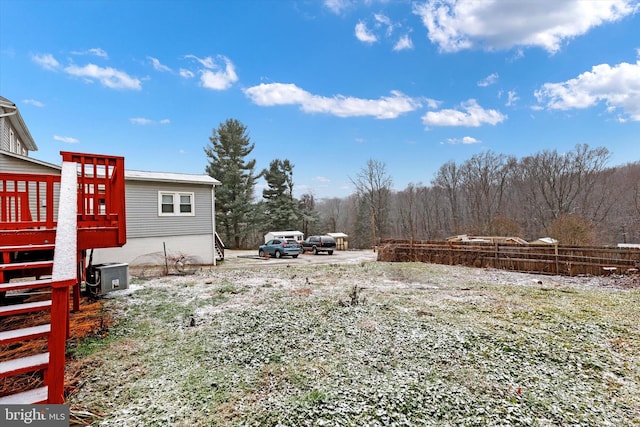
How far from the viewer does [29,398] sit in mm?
2025

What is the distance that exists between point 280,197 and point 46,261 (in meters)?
25.3

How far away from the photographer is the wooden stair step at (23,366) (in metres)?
1.97

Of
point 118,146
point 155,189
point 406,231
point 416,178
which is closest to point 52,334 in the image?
point 155,189

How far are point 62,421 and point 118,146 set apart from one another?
1823 centimetres

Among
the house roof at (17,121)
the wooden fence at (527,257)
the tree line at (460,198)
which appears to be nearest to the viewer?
the wooden fence at (527,257)

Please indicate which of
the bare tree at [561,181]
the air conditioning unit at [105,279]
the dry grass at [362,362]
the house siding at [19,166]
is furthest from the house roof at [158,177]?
the bare tree at [561,181]

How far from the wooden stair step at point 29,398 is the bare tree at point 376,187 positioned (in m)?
31.3

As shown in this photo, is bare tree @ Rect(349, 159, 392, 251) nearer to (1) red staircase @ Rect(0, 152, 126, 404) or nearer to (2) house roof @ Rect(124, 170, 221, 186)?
(2) house roof @ Rect(124, 170, 221, 186)

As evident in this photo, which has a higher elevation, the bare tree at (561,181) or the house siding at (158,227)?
the bare tree at (561,181)

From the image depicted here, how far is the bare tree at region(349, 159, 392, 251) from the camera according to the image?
32.8 metres

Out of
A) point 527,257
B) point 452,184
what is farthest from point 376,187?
point 527,257

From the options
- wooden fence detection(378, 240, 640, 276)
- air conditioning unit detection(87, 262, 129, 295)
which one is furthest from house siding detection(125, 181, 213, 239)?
wooden fence detection(378, 240, 640, 276)

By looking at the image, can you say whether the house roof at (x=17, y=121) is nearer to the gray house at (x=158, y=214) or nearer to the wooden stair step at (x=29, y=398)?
the gray house at (x=158, y=214)

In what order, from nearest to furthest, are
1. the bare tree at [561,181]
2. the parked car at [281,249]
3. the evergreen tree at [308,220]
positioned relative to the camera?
the parked car at [281,249] → the bare tree at [561,181] → the evergreen tree at [308,220]
